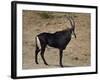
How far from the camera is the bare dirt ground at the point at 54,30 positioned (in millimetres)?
1977

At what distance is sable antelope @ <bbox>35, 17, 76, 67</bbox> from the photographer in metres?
2.03

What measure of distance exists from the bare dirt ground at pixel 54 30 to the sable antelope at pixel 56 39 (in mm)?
30

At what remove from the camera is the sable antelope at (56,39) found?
203 cm

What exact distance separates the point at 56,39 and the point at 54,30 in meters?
0.08

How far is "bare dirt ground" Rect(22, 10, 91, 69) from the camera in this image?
1977 mm

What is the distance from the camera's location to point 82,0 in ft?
7.26

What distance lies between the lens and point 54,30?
2.08 m

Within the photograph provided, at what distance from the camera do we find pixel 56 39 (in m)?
2.10

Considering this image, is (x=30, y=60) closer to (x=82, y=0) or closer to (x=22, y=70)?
(x=22, y=70)

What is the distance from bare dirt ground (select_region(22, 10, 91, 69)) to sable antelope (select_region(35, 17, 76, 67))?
0.10 ft
